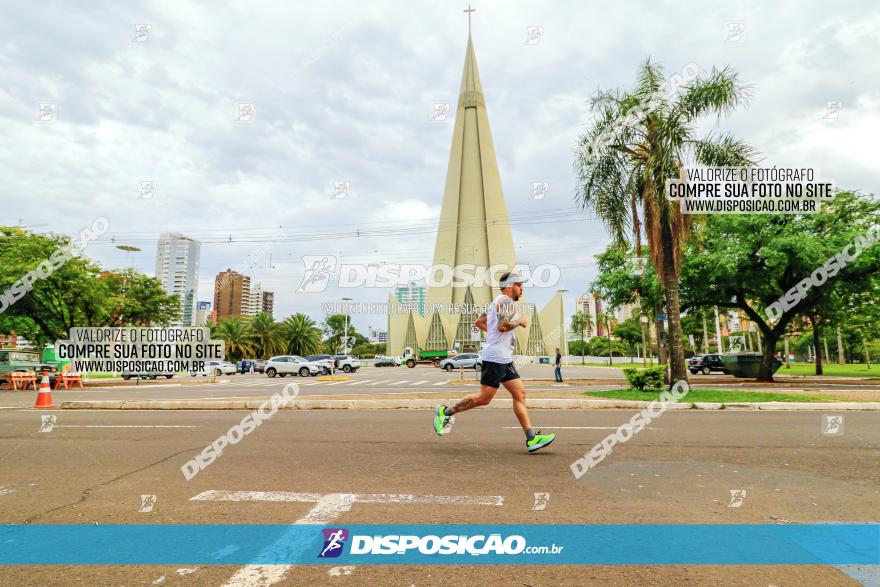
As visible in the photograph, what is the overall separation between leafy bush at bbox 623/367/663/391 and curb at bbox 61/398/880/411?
2.93 meters

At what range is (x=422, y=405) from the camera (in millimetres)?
11133

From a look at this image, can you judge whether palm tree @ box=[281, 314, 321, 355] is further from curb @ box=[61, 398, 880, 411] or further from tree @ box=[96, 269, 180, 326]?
curb @ box=[61, 398, 880, 411]

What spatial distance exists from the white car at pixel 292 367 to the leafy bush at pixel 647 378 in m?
26.4

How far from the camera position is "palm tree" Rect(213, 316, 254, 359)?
61.1 meters

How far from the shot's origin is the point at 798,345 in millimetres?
70375

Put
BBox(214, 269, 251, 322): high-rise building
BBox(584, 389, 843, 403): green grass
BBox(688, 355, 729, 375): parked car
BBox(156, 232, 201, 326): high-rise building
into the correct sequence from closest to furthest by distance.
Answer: BBox(584, 389, 843, 403): green grass < BBox(688, 355, 729, 375): parked car < BBox(214, 269, 251, 322): high-rise building < BBox(156, 232, 201, 326): high-rise building

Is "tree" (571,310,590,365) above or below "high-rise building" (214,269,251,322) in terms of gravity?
below

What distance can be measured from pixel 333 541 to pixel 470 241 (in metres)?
87.8

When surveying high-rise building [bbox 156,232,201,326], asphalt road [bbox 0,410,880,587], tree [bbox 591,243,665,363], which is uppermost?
high-rise building [bbox 156,232,201,326]

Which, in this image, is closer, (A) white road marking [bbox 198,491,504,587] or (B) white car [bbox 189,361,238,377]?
(A) white road marking [bbox 198,491,504,587]

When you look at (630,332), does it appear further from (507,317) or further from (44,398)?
(507,317)

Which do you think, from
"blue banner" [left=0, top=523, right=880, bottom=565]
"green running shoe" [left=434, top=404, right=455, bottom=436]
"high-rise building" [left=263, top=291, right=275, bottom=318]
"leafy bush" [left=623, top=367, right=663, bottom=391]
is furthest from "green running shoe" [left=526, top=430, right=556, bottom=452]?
"high-rise building" [left=263, top=291, right=275, bottom=318]

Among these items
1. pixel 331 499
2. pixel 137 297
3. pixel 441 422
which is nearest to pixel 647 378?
pixel 441 422

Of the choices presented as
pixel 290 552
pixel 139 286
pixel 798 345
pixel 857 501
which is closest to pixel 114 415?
pixel 290 552
